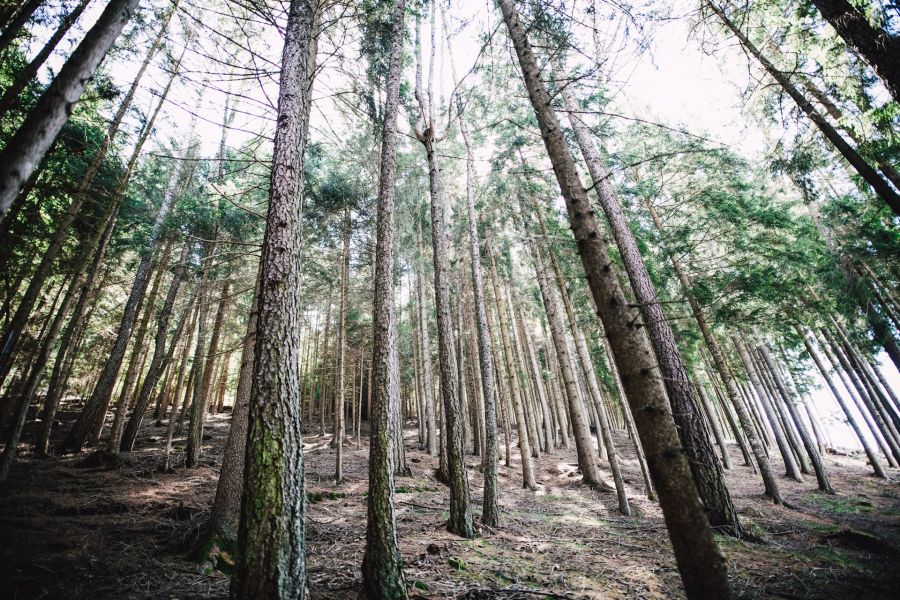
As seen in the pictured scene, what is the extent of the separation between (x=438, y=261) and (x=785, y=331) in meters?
12.2

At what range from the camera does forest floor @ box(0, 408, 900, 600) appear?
158 inches

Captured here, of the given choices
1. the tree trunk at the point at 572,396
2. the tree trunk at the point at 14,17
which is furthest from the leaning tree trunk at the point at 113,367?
the tree trunk at the point at 572,396

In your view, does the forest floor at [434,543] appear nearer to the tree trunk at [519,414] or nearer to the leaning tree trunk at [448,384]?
the leaning tree trunk at [448,384]

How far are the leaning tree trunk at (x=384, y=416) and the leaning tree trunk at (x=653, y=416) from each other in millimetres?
2824

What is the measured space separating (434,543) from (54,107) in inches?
268

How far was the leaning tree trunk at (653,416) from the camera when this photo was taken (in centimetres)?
231

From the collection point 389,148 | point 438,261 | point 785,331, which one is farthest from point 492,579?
point 785,331

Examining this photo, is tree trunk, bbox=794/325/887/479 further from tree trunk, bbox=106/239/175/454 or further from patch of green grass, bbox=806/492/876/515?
tree trunk, bbox=106/239/175/454

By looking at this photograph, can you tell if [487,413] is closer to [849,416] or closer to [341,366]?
[341,366]

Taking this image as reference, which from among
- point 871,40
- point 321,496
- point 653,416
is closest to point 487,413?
point 653,416

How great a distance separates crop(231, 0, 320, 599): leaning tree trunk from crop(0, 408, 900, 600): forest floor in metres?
1.43

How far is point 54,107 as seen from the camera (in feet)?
9.11

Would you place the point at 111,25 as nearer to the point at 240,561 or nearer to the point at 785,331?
the point at 240,561

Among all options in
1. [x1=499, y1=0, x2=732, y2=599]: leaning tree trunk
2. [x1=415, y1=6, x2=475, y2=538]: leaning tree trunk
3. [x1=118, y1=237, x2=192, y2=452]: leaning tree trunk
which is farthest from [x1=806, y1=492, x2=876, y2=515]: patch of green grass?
[x1=118, y1=237, x2=192, y2=452]: leaning tree trunk
